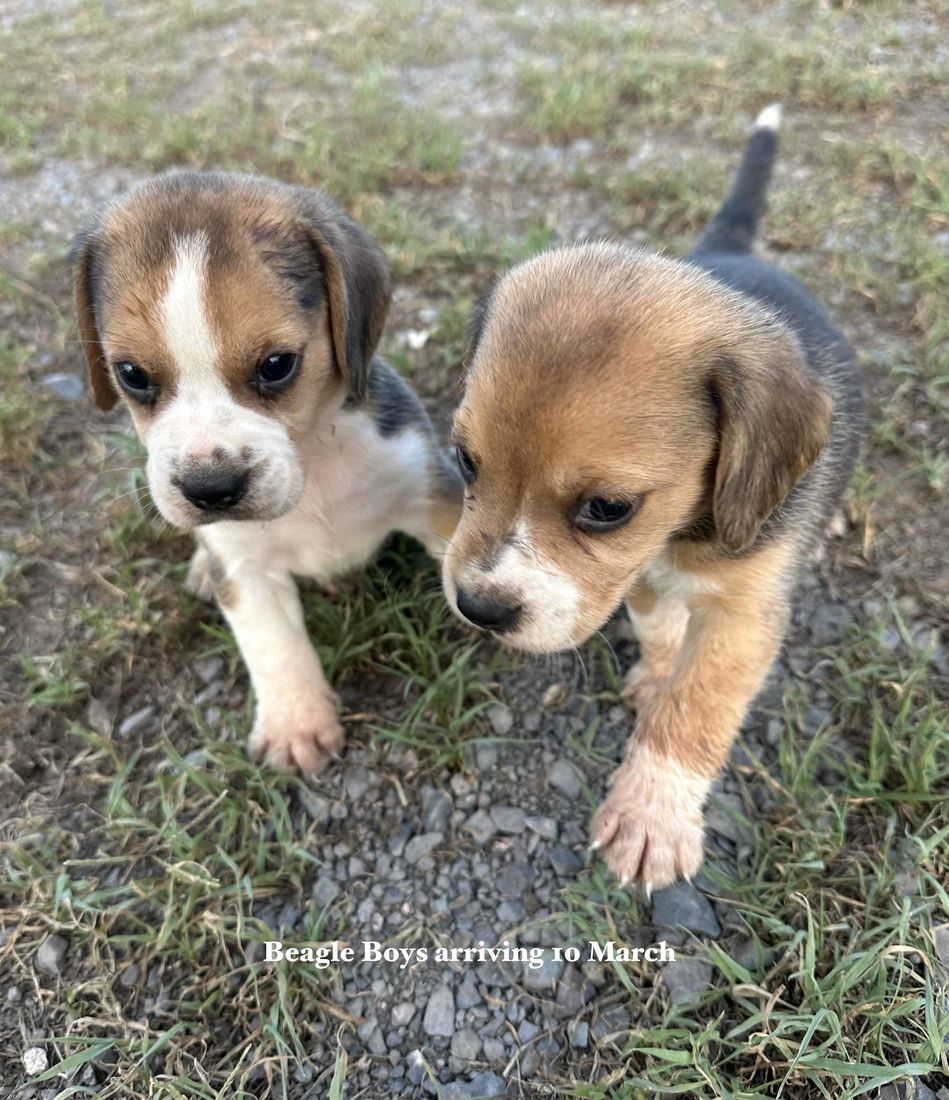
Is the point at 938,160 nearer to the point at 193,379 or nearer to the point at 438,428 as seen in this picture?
the point at 438,428

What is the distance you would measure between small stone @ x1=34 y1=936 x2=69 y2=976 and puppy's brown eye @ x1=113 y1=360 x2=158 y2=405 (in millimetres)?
1929

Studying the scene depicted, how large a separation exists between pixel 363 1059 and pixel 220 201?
9.47ft

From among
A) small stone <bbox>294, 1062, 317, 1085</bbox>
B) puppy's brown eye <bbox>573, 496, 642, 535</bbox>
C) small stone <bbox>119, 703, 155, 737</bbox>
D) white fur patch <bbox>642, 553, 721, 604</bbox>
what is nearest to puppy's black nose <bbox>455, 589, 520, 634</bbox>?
puppy's brown eye <bbox>573, 496, 642, 535</bbox>

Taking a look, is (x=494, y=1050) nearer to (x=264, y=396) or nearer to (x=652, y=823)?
(x=652, y=823)

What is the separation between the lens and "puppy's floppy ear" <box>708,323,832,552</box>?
A: 2498 millimetres

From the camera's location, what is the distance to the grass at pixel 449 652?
2.67 m

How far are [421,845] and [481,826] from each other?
23 cm

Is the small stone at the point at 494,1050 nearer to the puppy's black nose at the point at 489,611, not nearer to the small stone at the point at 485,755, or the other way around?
the small stone at the point at 485,755

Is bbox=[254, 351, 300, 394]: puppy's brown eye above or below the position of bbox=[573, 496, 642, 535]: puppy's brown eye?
above

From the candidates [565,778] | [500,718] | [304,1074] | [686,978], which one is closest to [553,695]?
[500,718]

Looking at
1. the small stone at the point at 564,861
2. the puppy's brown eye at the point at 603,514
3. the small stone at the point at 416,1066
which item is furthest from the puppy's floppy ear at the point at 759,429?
the small stone at the point at 416,1066

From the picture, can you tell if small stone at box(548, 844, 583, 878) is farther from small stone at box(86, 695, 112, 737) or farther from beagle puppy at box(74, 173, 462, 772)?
small stone at box(86, 695, 112, 737)

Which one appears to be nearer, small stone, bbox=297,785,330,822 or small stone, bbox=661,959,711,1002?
small stone, bbox=661,959,711,1002

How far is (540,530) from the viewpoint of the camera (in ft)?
8.11
